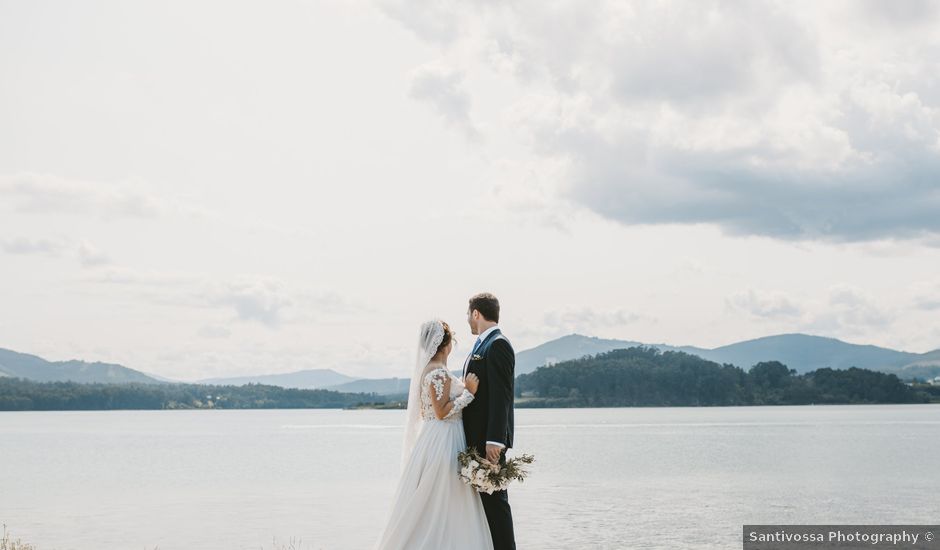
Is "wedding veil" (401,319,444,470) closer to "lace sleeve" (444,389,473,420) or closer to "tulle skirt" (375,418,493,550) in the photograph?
"tulle skirt" (375,418,493,550)

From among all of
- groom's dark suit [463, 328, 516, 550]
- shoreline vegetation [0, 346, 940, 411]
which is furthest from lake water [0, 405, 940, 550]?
shoreline vegetation [0, 346, 940, 411]

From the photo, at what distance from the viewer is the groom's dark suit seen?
9.94 meters

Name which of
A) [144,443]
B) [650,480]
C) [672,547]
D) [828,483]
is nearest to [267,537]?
[672,547]

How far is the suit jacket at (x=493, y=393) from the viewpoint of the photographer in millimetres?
9938

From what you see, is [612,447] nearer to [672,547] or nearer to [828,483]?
[828,483]

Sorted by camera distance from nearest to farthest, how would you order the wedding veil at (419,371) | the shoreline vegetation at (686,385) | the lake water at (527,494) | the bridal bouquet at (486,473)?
the bridal bouquet at (486,473) → the wedding veil at (419,371) → the lake water at (527,494) → the shoreline vegetation at (686,385)

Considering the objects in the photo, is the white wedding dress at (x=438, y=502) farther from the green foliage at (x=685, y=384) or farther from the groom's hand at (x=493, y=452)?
the green foliage at (x=685, y=384)

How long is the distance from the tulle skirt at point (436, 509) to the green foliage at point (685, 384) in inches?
6990

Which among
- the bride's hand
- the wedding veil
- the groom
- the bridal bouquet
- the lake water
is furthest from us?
the lake water

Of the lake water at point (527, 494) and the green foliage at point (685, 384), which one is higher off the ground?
the green foliage at point (685, 384)

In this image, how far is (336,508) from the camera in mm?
30047

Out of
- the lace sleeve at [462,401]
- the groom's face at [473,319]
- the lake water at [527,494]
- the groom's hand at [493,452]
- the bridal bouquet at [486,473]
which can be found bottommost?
the lake water at [527,494]

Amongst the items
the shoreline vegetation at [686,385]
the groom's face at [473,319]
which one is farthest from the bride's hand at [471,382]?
the shoreline vegetation at [686,385]

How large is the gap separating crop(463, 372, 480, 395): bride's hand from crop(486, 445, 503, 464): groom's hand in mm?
574
